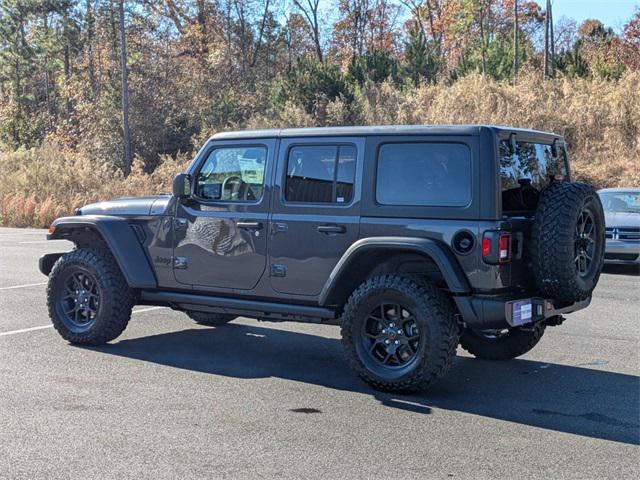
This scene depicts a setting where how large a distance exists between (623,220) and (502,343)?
24.8 ft

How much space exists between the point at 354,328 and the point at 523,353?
1.90 metres

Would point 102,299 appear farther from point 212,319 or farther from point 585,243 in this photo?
point 585,243

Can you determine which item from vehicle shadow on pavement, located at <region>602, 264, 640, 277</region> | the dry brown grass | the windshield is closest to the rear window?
vehicle shadow on pavement, located at <region>602, 264, 640, 277</region>

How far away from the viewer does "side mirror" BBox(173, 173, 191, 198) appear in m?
7.39

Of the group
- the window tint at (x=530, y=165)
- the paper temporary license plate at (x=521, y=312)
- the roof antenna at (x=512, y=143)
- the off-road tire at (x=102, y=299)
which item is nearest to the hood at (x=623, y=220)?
the window tint at (x=530, y=165)

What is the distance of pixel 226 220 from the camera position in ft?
23.8

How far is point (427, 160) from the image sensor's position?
6.38 meters

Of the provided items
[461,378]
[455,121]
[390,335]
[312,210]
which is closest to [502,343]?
[461,378]

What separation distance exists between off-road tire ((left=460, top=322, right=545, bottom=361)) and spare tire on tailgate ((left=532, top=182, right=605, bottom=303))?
93 cm

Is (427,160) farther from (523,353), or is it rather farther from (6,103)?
(6,103)

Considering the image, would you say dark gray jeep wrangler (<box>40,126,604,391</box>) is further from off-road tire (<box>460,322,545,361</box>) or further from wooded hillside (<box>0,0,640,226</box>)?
wooded hillside (<box>0,0,640,226</box>)

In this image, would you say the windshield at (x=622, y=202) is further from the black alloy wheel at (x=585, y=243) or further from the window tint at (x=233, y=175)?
the window tint at (x=233, y=175)

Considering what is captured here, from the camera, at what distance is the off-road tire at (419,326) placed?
607cm

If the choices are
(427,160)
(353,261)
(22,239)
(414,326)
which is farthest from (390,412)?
(22,239)
